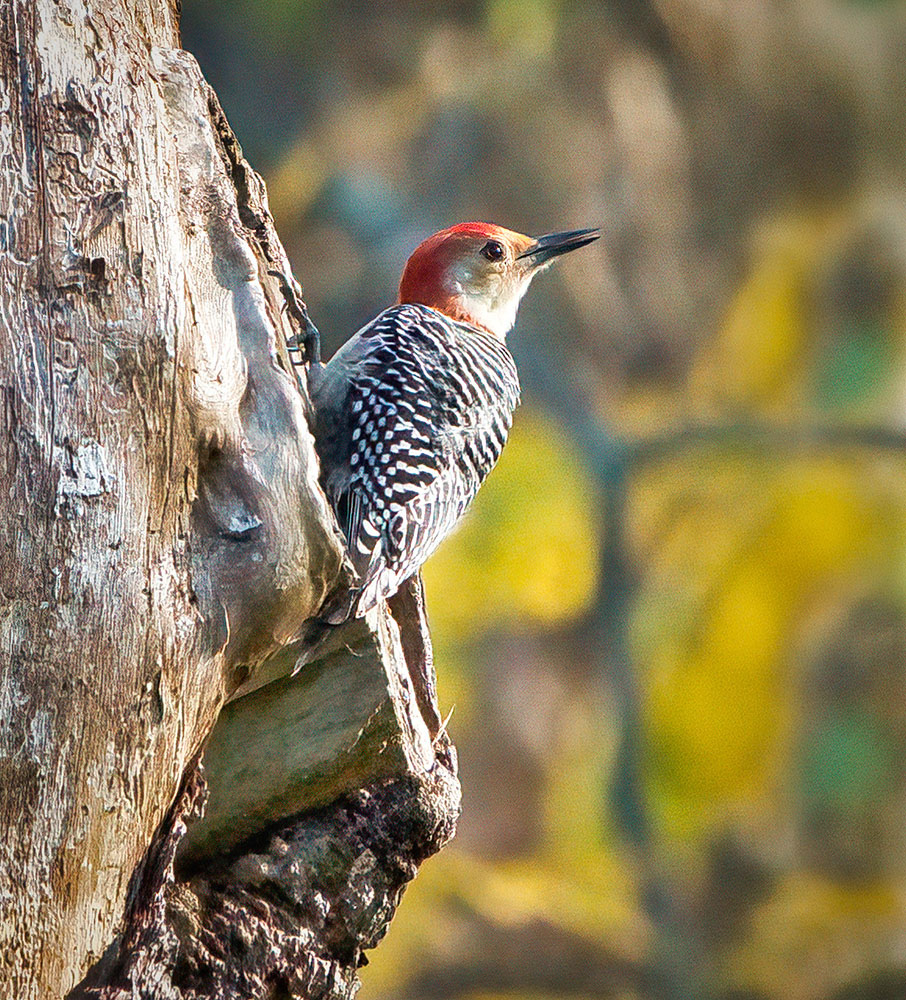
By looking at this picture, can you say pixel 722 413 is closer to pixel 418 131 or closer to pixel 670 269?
pixel 670 269

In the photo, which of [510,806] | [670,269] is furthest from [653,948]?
[670,269]

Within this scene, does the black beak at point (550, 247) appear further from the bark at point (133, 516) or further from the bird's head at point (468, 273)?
the bark at point (133, 516)

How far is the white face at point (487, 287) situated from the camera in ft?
9.46

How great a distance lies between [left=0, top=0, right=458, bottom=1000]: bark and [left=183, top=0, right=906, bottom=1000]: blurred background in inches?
155

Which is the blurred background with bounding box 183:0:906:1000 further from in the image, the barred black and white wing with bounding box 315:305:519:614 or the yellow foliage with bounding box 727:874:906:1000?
the barred black and white wing with bounding box 315:305:519:614

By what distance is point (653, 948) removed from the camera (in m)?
5.98

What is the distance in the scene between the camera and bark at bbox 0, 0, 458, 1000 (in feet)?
4.79

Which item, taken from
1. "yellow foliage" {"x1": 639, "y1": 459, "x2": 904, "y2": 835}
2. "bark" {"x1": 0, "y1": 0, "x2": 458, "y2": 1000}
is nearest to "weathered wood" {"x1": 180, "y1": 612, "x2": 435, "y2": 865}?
"bark" {"x1": 0, "y1": 0, "x2": 458, "y2": 1000}

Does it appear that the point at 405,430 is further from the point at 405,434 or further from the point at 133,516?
the point at 133,516

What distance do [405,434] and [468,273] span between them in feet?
2.84

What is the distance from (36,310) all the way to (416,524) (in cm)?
83

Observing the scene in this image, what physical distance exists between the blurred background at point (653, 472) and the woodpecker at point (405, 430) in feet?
10.5

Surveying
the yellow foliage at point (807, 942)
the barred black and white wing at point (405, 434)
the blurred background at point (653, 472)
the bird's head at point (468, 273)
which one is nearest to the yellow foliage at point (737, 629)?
the blurred background at point (653, 472)

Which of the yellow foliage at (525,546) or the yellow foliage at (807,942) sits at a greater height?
the yellow foliage at (525,546)
